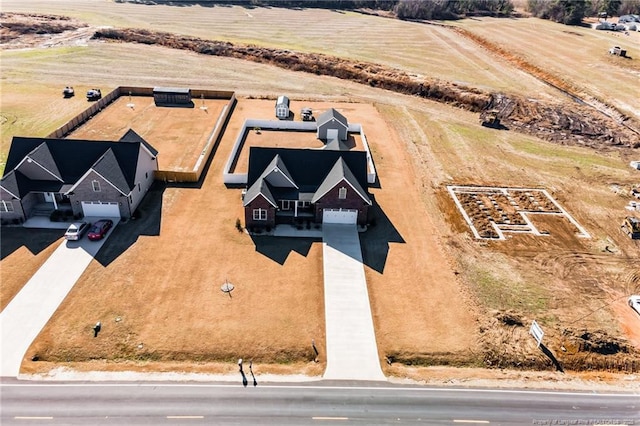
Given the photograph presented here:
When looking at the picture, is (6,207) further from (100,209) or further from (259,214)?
(259,214)

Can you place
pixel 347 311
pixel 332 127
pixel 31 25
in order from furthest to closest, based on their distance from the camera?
1. pixel 31 25
2. pixel 332 127
3. pixel 347 311

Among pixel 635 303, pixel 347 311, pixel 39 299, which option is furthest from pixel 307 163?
pixel 635 303

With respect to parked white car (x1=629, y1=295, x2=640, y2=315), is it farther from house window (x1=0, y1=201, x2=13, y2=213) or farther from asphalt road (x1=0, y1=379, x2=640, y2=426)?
house window (x1=0, y1=201, x2=13, y2=213)

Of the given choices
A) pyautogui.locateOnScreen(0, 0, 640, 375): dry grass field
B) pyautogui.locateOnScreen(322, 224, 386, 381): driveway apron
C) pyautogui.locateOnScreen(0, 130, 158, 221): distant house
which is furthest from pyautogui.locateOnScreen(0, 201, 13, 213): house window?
pyautogui.locateOnScreen(322, 224, 386, 381): driveway apron

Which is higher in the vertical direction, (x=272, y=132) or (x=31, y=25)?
(x=31, y=25)

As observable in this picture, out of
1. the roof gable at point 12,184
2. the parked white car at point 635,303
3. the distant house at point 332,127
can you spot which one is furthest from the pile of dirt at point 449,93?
the roof gable at point 12,184

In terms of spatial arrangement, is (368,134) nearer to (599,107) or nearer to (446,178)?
(446,178)
